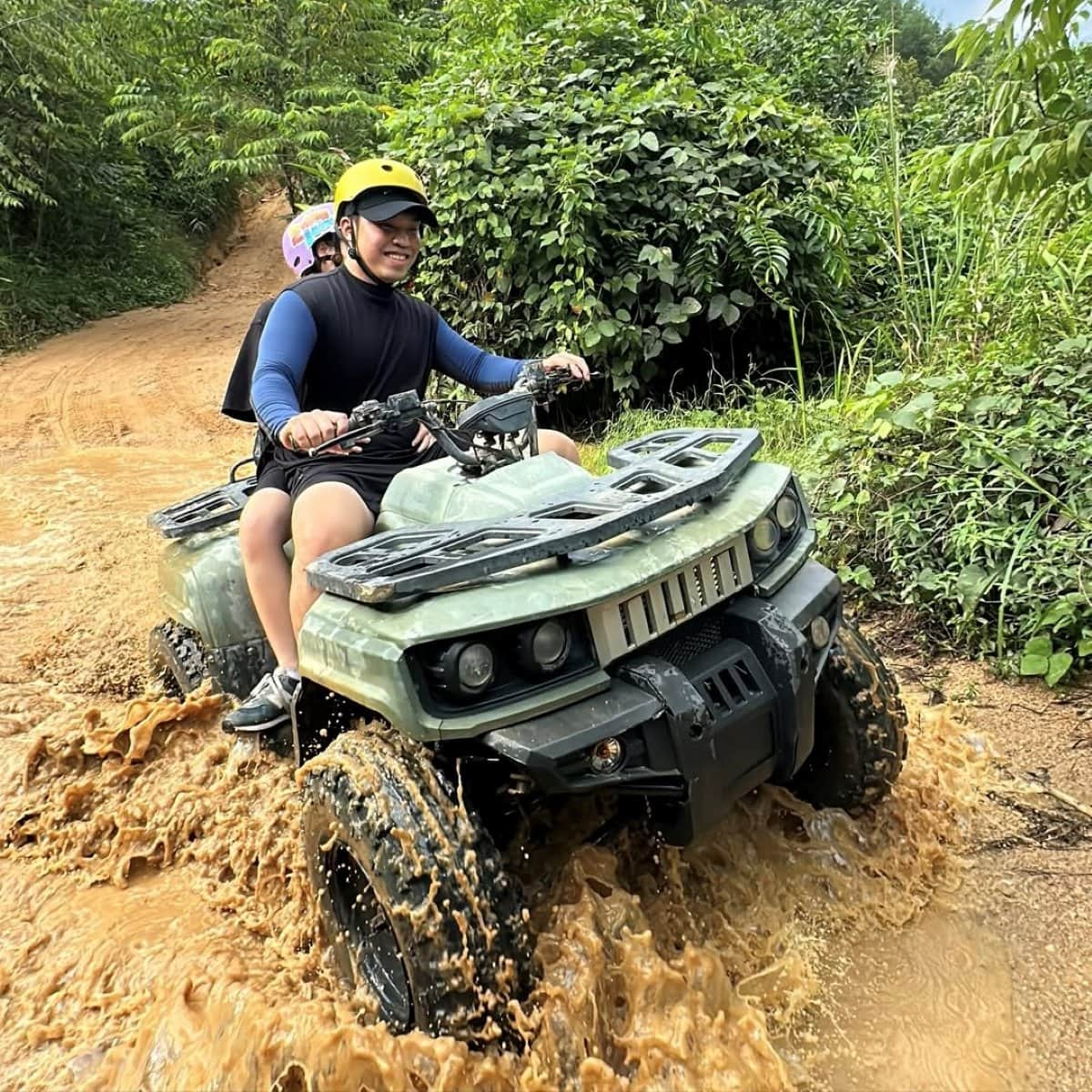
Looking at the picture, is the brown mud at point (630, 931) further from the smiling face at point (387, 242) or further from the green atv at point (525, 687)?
the smiling face at point (387, 242)

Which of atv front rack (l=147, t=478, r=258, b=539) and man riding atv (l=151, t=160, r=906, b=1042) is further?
atv front rack (l=147, t=478, r=258, b=539)

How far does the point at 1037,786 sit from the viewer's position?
10.3 feet

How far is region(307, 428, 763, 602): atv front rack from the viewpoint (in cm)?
204

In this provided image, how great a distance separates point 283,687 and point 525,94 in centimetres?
542

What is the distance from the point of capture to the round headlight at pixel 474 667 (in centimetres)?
199

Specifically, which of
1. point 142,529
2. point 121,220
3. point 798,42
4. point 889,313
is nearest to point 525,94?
point 889,313

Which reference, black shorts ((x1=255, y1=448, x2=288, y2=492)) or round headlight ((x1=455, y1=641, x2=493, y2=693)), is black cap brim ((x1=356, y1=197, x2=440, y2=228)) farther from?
round headlight ((x1=455, y1=641, x2=493, y2=693))

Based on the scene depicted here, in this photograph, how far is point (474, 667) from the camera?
2.00 meters

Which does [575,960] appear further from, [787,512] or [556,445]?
[556,445]

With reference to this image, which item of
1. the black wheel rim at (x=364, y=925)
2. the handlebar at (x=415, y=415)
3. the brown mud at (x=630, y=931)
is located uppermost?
the handlebar at (x=415, y=415)

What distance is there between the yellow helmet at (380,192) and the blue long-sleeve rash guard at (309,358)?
0.29 metres

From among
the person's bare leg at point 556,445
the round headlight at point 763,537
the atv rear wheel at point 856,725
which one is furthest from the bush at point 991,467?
the person's bare leg at point 556,445

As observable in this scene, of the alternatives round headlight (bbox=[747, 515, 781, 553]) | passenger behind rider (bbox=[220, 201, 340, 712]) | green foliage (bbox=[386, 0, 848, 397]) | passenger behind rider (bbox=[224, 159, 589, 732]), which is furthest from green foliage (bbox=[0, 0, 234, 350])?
round headlight (bbox=[747, 515, 781, 553])

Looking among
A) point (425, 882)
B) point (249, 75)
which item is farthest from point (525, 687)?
point (249, 75)
